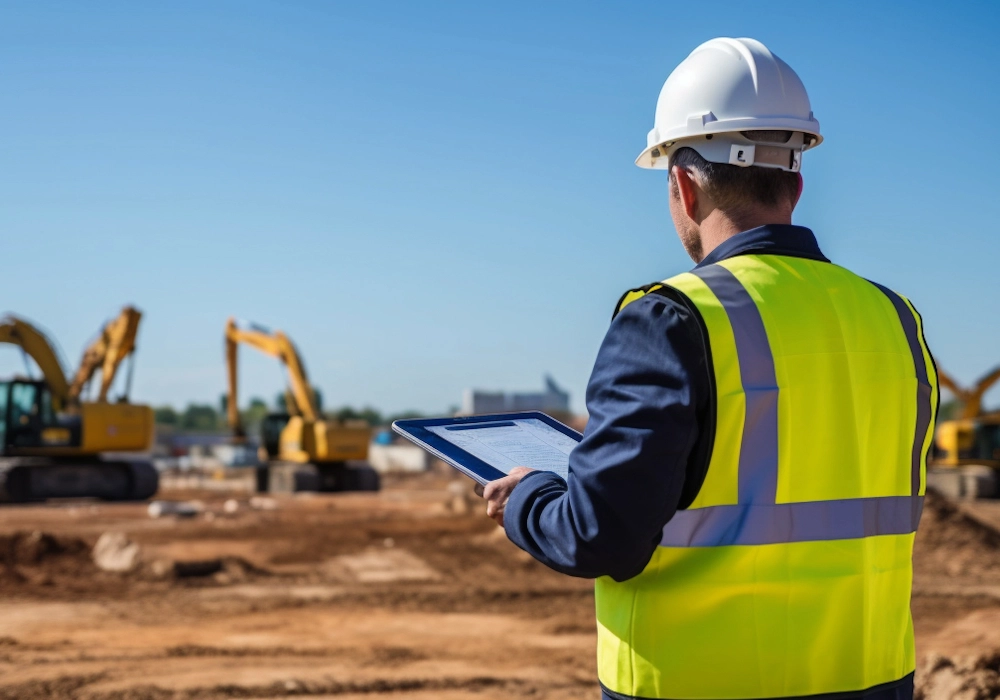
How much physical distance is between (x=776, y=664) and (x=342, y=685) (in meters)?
5.81

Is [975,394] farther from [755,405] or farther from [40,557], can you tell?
[755,405]

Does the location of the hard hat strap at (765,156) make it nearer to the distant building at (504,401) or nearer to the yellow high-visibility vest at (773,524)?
the yellow high-visibility vest at (773,524)

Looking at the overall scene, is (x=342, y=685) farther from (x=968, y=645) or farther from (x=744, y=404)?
(x=744, y=404)

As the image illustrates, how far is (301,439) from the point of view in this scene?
2495 cm

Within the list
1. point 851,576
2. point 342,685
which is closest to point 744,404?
point 851,576

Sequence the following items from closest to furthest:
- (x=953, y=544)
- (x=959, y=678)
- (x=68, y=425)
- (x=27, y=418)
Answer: (x=959, y=678) < (x=953, y=544) < (x=27, y=418) < (x=68, y=425)

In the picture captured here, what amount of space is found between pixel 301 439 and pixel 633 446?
945 inches

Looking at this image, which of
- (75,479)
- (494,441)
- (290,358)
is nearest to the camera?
(494,441)

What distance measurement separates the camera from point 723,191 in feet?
6.12

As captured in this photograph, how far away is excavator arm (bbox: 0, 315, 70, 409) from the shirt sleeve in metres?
20.9

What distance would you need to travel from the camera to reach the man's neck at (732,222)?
6.15ft

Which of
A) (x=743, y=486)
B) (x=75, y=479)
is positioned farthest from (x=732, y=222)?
(x=75, y=479)

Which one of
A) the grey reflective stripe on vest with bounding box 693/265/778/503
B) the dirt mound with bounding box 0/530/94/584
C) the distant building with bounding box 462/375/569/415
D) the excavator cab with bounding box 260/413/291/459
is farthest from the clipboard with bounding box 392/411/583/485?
the distant building with bounding box 462/375/569/415

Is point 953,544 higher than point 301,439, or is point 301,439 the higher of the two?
point 301,439
